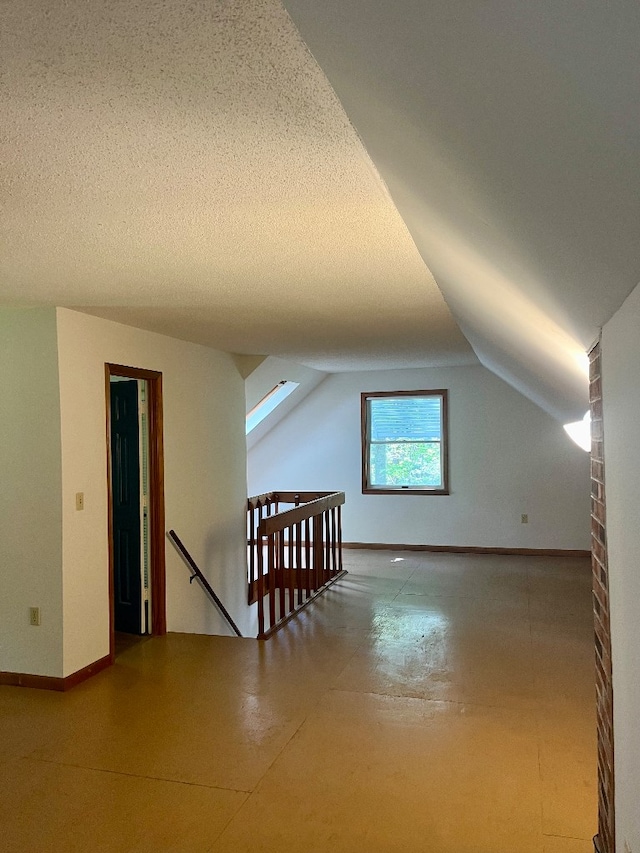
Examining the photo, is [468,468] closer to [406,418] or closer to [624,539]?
[406,418]

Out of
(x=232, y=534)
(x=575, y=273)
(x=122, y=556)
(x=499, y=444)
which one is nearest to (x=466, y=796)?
(x=575, y=273)

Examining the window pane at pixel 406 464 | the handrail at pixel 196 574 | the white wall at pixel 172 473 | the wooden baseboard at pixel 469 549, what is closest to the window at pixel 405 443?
the window pane at pixel 406 464

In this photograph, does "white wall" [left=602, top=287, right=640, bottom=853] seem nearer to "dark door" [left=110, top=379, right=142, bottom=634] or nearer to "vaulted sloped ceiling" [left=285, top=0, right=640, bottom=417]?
"vaulted sloped ceiling" [left=285, top=0, right=640, bottom=417]

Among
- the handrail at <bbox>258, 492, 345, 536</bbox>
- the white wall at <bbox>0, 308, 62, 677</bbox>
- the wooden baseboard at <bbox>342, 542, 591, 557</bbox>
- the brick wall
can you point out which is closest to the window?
the wooden baseboard at <bbox>342, 542, 591, 557</bbox>

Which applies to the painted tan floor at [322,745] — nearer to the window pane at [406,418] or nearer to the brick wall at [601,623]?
the brick wall at [601,623]

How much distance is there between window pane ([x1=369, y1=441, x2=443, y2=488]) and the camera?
26.0 feet

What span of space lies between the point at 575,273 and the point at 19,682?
392 cm

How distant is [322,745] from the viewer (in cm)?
306

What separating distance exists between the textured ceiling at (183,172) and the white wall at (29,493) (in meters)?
0.35

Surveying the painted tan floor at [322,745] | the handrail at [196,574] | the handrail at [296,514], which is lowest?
the painted tan floor at [322,745]

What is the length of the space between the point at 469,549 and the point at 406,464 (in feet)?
4.16

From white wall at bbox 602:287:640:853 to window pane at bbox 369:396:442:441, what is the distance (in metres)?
Answer: 6.10

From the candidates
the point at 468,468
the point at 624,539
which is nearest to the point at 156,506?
the point at 624,539

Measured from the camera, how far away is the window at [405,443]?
7.89 meters
